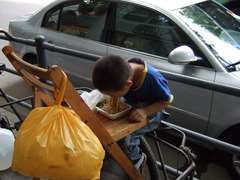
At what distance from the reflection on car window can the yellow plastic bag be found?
2.00 metres

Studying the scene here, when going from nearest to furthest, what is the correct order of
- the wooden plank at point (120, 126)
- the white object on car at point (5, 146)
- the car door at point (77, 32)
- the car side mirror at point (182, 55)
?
1. the wooden plank at point (120, 126)
2. the white object on car at point (5, 146)
3. the car side mirror at point (182, 55)
4. the car door at point (77, 32)

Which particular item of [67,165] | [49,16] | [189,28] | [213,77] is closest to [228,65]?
[213,77]

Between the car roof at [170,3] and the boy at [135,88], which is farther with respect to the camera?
the car roof at [170,3]

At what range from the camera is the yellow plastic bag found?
3.91 ft

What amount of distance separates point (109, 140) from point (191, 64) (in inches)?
67.5

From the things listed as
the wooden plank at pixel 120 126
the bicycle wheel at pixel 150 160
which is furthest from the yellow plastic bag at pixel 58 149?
the bicycle wheel at pixel 150 160

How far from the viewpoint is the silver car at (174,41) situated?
2.67 metres

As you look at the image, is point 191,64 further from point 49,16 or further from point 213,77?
point 49,16

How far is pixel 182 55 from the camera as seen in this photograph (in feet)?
8.27

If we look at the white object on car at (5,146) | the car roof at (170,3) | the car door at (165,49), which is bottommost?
the white object on car at (5,146)

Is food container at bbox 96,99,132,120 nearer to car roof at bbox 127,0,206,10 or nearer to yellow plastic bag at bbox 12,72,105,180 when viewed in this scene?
yellow plastic bag at bbox 12,72,105,180

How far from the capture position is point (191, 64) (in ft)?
9.19

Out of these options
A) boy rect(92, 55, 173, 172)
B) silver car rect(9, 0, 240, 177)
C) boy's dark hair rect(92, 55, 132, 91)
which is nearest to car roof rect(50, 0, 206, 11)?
silver car rect(9, 0, 240, 177)

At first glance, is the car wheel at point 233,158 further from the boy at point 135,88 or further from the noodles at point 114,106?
the noodles at point 114,106
